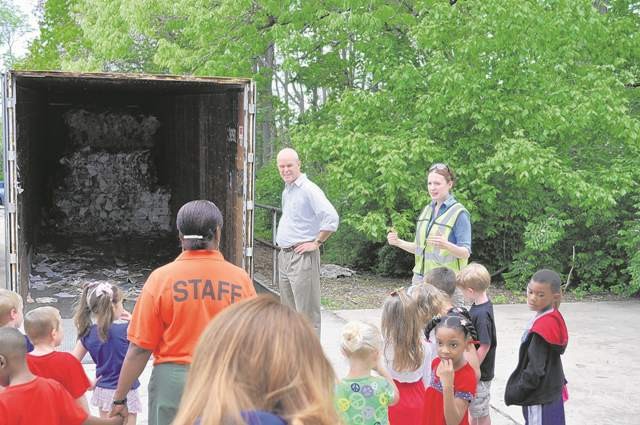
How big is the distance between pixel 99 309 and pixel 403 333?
158cm

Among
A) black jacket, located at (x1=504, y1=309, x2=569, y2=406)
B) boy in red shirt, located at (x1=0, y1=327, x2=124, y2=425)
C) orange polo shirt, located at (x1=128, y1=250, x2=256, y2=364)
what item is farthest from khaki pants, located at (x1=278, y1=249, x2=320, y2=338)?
boy in red shirt, located at (x1=0, y1=327, x2=124, y2=425)

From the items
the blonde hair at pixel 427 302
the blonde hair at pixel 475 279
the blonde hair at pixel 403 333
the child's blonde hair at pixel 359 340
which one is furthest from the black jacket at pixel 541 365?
the child's blonde hair at pixel 359 340

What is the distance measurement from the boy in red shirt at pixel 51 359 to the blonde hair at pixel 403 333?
1.41 m

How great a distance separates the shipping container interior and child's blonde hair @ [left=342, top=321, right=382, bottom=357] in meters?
4.81

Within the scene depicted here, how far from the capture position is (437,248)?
5426 mm

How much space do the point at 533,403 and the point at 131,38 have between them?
474 inches

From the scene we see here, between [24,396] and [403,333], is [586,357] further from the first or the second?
[24,396]

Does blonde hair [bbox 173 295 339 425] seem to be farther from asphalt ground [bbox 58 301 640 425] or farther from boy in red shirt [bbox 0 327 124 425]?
asphalt ground [bbox 58 301 640 425]

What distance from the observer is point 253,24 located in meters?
12.8

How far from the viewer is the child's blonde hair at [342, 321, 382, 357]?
326cm

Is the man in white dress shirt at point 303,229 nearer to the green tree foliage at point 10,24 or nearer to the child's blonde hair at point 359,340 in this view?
the child's blonde hair at point 359,340

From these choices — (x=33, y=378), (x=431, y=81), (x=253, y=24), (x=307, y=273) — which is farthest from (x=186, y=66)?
(x=33, y=378)

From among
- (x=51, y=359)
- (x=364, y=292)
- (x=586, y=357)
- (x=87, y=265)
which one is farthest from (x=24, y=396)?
(x=87, y=265)

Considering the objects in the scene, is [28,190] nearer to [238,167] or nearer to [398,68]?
[238,167]
